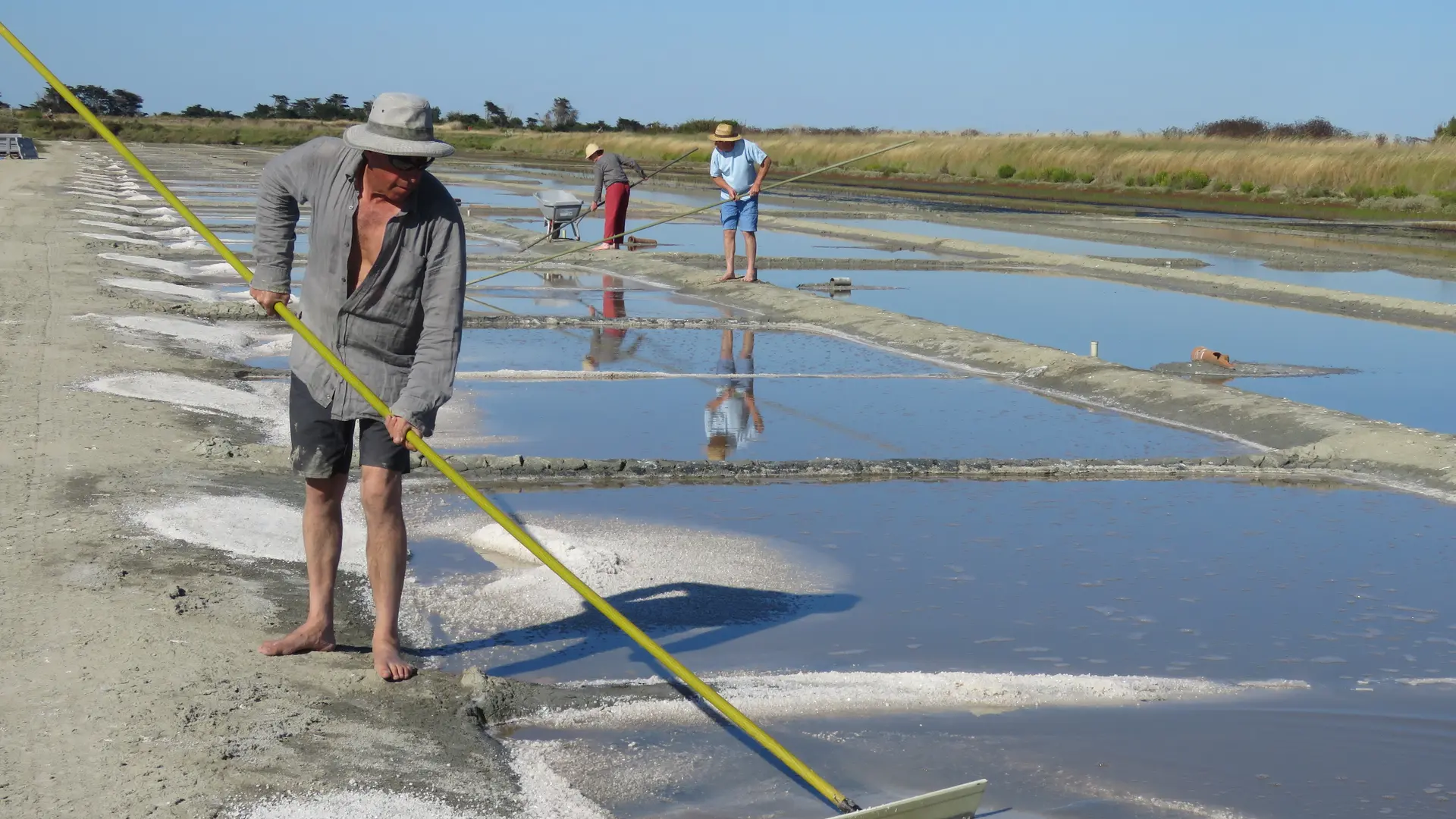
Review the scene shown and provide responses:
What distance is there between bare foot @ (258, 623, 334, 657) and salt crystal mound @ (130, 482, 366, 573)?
964mm

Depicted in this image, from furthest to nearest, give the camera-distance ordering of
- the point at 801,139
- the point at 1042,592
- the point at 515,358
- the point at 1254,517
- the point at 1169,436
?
the point at 801,139, the point at 515,358, the point at 1169,436, the point at 1254,517, the point at 1042,592

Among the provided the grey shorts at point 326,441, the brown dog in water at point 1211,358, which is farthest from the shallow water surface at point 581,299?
the grey shorts at point 326,441

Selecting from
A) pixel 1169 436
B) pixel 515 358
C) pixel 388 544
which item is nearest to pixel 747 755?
pixel 388 544

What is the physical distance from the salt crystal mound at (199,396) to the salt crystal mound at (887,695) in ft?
12.4

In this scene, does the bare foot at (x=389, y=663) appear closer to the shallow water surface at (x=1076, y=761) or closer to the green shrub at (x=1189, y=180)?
the shallow water surface at (x=1076, y=761)

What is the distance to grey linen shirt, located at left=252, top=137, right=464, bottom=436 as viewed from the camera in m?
4.18

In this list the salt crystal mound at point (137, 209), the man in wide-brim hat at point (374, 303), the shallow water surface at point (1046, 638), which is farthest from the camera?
the salt crystal mound at point (137, 209)

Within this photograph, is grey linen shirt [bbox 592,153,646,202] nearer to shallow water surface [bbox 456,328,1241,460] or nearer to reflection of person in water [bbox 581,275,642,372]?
reflection of person in water [bbox 581,275,642,372]

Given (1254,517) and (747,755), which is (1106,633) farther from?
(1254,517)

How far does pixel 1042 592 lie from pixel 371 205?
2.61 metres

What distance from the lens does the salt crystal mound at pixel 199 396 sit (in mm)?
7828

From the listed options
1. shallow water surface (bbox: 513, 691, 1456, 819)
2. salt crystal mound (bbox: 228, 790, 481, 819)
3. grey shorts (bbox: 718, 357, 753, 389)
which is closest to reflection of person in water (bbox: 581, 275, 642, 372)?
grey shorts (bbox: 718, 357, 753, 389)

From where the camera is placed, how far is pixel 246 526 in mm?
5676

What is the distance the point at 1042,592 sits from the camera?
541 cm
